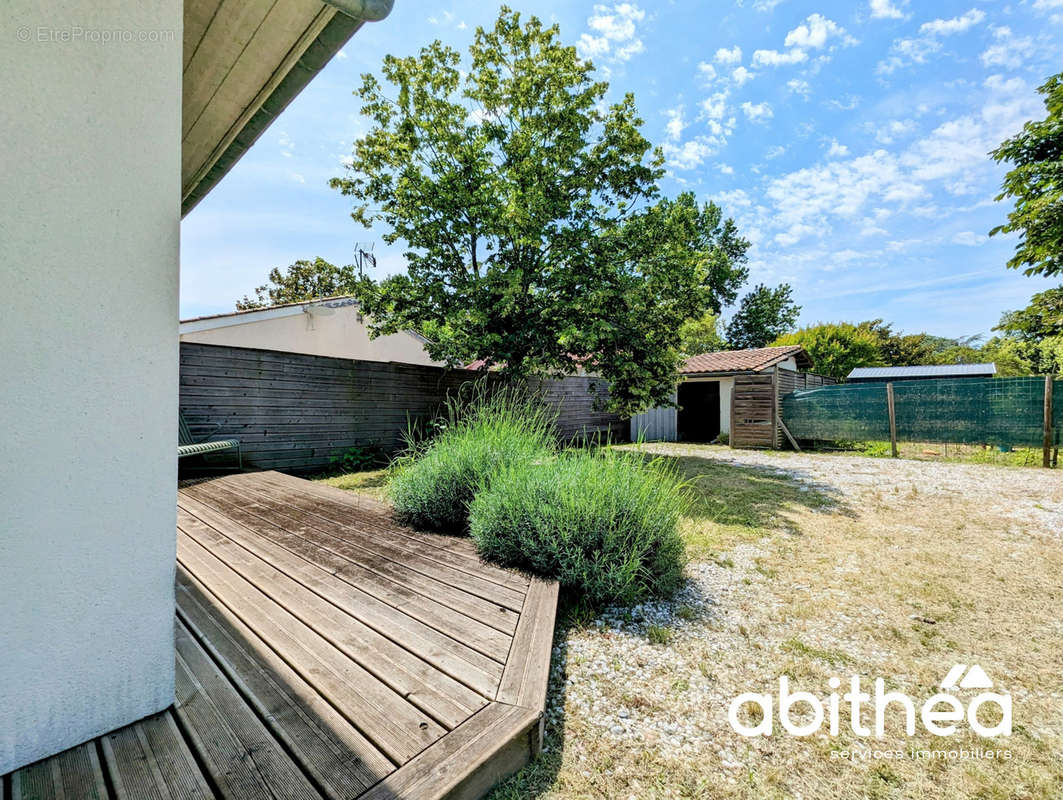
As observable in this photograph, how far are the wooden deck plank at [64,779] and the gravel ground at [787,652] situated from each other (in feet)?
3.82

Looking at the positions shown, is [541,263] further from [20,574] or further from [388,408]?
[20,574]

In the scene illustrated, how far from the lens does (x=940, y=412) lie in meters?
8.40

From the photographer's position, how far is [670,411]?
13.7 metres

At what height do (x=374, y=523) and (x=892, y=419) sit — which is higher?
(x=892, y=419)

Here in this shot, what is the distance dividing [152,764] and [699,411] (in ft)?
48.7

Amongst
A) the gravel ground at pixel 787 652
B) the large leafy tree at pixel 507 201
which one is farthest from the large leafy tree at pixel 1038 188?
the gravel ground at pixel 787 652

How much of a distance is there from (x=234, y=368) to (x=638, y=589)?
6097 millimetres

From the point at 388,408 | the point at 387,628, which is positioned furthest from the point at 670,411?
the point at 387,628

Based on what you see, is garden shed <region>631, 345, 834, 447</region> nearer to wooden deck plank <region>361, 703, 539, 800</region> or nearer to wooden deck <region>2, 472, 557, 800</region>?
wooden deck <region>2, 472, 557, 800</region>

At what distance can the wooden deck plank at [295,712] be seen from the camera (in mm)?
1061

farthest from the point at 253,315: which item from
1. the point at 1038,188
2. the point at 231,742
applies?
the point at 1038,188

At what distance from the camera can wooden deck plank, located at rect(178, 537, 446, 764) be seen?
3.93 ft

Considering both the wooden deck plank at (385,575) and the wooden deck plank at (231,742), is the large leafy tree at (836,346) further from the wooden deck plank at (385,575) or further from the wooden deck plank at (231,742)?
the wooden deck plank at (231,742)

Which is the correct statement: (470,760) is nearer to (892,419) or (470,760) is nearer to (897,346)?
(892,419)
